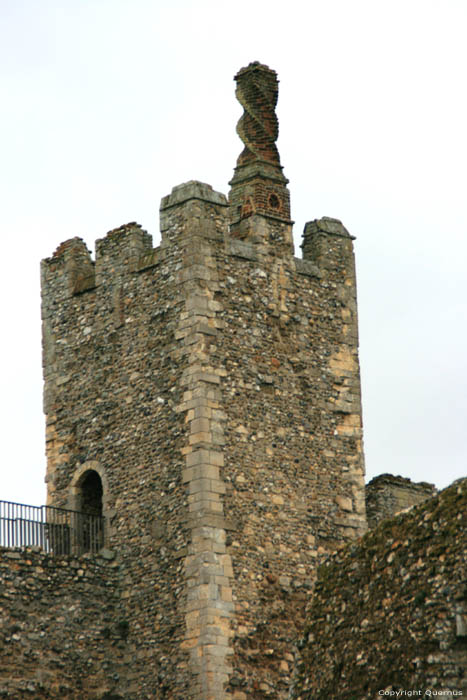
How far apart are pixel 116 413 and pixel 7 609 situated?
13.1 ft

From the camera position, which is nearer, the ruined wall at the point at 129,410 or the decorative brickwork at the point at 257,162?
the ruined wall at the point at 129,410

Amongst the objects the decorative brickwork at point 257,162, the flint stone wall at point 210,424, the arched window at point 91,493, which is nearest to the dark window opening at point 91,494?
the arched window at point 91,493

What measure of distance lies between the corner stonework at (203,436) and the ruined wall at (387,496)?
4641 millimetres

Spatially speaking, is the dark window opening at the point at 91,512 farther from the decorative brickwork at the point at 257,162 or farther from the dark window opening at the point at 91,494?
the decorative brickwork at the point at 257,162

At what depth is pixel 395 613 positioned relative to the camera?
18562mm

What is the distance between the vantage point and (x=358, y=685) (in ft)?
61.3

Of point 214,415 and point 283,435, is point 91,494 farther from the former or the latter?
point 283,435

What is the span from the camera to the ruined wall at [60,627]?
26.2m

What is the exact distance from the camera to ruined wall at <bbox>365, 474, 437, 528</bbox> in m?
30.8

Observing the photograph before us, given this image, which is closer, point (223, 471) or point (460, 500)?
point (460, 500)

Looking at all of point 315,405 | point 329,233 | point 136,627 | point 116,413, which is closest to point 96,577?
point 136,627

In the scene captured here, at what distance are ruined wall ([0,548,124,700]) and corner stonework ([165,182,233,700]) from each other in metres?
1.64

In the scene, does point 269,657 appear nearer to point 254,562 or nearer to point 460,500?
point 254,562

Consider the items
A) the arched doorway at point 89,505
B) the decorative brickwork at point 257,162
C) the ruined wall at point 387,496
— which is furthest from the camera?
the ruined wall at point 387,496
